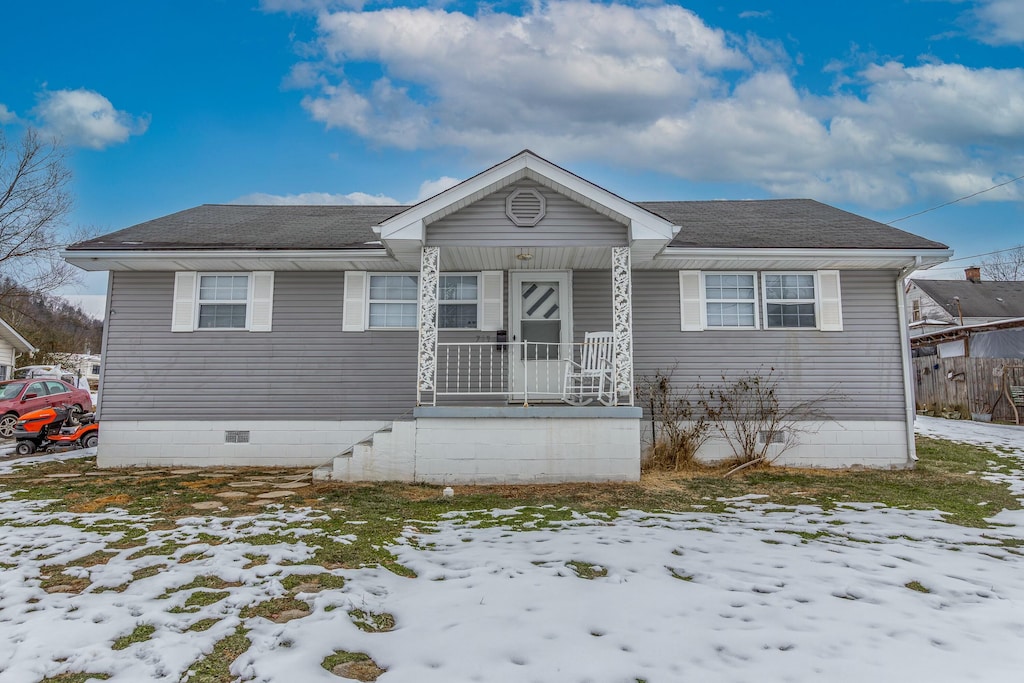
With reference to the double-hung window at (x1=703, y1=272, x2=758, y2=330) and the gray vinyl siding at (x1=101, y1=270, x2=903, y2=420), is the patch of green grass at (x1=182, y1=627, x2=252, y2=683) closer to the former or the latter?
the gray vinyl siding at (x1=101, y1=270, x2=903, y2=420)

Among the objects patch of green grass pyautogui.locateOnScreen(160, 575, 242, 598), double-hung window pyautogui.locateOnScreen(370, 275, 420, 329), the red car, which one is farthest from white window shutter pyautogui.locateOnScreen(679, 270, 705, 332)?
the red car

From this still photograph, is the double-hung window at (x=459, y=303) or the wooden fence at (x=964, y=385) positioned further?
the wooden fence at (x=964, y=385)

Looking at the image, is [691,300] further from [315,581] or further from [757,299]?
[315,581]

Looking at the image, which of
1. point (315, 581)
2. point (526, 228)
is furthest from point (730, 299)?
point (315, 581)

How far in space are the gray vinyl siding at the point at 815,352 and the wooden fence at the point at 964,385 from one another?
27.3 ft

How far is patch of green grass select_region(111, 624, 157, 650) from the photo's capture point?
244 cm

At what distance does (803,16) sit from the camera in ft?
44.0

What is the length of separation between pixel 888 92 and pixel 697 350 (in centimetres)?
1635

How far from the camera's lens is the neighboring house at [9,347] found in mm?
20547

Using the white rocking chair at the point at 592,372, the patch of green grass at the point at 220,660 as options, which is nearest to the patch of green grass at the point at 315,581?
the patch of green grass at the point at 220,660

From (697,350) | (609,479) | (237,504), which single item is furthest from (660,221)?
(237,504)

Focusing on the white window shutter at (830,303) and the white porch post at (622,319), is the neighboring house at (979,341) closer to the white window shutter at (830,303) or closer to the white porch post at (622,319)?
the white window shutter at (830,303)

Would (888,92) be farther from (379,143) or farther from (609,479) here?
(609,479)

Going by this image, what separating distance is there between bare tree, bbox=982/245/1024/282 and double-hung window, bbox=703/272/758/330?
35672 mm
